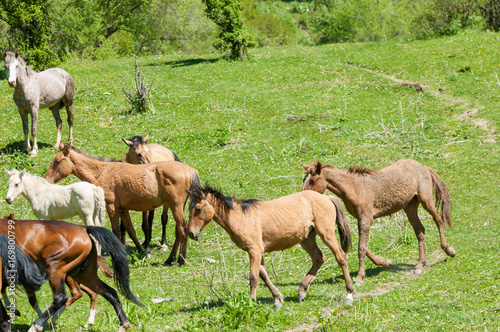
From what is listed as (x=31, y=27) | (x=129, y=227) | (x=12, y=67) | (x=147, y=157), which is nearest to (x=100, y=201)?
(x=129, y=227)

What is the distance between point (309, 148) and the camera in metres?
19.5

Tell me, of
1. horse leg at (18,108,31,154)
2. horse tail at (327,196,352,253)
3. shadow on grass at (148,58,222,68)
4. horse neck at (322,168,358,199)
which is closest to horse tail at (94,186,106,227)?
horse neck at (322,168,358,199)

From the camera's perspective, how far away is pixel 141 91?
22.9 m

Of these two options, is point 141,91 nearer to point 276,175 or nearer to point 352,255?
point 276,175

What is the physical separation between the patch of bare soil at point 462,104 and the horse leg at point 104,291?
15.1 meters

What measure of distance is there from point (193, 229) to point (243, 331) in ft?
5.93

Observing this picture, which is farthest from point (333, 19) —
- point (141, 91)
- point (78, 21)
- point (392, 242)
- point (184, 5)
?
point (392, 242)

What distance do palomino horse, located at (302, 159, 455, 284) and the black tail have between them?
16.4 ft

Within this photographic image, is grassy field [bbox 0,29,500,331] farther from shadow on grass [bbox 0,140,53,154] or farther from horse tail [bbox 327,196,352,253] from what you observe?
horse tail [bbox 327,196,352,253]

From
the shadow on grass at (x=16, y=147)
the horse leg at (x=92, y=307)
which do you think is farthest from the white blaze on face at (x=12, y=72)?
the horse leg at (x=92, y=307)

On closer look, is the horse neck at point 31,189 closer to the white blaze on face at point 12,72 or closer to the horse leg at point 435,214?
the white blaze on face at point 12,72

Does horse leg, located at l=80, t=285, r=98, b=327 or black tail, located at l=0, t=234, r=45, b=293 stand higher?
black tail, located at l=0, t=234, r=45, b=293

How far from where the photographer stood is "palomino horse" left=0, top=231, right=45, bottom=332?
23.9 ft

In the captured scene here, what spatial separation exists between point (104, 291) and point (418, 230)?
6.44m
